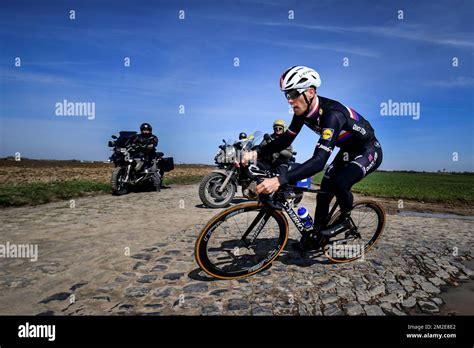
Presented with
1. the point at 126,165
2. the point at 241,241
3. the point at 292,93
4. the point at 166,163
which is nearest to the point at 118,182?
the point at 126,165

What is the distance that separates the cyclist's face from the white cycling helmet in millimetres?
80

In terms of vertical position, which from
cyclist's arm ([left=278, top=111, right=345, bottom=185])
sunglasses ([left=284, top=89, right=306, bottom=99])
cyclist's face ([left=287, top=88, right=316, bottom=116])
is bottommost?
cyclist's arm ([left=278, top=111, right=345, bottom=185])

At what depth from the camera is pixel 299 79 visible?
3525mm

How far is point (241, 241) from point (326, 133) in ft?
6.43

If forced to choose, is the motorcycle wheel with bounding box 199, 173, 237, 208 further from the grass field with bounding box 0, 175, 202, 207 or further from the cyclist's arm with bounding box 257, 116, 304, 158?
the grass field with bounding box 0, 175, 202, 207

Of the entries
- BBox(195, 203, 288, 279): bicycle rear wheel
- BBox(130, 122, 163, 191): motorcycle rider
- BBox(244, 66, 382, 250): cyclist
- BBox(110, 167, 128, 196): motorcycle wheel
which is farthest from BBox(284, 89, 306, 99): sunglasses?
BBox(110, 167, 128, 196): motorcycle wheel

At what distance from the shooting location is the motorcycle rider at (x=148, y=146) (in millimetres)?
11156

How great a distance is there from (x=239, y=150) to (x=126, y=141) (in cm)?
560

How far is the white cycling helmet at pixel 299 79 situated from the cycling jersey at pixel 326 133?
0.88ft

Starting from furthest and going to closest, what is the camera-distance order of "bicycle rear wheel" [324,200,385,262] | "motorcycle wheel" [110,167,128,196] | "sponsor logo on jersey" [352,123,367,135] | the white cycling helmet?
"motorcycle wheel" [110,167,128,196] → "bicycle rear wheel" [324,200,385,262] → "sponsor logo on jersey" [352,123,367,135] → the white cycling helmet

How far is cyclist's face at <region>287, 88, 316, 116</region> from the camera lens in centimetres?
362

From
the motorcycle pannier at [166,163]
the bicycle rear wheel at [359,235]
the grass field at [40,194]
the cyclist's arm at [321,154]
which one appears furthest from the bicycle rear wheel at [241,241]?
the motorcycle pannier at [166,163]

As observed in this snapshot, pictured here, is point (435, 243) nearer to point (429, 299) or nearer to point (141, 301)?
point (429, 299)
